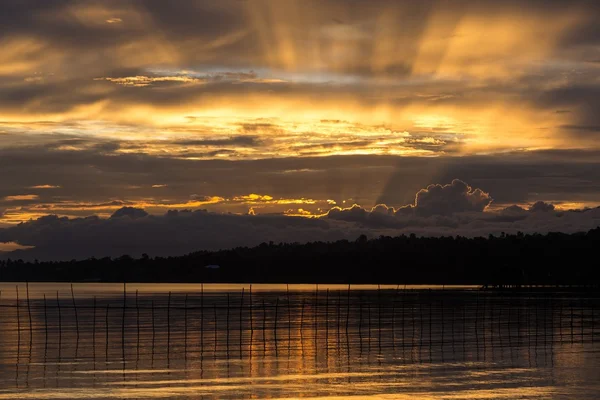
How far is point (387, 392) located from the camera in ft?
97.2

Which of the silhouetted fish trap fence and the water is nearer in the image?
the water

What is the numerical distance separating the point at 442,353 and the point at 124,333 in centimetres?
2320

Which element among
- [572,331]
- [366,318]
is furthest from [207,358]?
[366,318]

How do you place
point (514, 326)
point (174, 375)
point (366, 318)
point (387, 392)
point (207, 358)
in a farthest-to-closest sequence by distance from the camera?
point (366, 318), point (514, 326), point (207, 358), point (174, 375), point (387, 392)

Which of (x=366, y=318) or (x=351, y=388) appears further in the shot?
(x=366, y=318)

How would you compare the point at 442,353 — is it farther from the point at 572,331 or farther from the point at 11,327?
the point at 11,327

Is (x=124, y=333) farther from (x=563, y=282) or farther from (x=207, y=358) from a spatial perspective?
(x=563, y=282)

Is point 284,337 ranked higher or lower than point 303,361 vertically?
higher

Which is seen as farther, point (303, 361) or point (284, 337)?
point (284, 337)

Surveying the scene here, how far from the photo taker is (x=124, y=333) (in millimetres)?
56875

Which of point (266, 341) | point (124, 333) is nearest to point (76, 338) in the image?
point (124, 333)

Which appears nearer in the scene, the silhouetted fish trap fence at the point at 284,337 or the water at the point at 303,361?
the water at the point at 303,361

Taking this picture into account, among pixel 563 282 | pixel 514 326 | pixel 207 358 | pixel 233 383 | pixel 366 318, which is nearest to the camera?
pixel 233 383

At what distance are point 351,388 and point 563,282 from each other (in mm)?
165896
